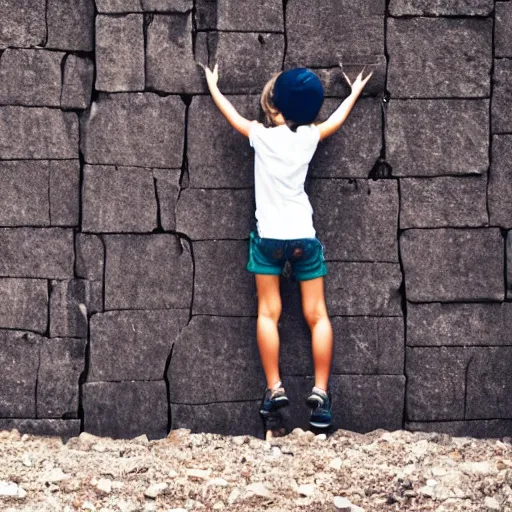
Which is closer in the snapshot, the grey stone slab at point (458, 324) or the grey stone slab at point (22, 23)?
the grey stone slab at point (22, 23)

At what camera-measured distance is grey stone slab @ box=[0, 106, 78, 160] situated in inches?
218

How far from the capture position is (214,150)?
554cm

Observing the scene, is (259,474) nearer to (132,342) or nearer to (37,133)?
(132,342)

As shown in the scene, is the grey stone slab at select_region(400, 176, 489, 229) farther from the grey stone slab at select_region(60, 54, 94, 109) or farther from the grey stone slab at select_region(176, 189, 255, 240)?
the grey stone slab at select_region(60, 54, 94, 109)

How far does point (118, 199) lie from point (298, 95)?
1.10m

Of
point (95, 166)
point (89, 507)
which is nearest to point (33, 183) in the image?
point (95, 166)

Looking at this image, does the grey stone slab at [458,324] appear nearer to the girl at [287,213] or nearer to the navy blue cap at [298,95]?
the girl at [287,213]

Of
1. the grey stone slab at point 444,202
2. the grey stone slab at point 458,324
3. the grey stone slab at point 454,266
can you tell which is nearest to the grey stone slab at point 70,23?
the grey stone slab at point 444,202

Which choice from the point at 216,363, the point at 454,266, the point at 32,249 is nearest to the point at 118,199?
the point at 32,249

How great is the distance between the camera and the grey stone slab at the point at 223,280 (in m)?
5.58

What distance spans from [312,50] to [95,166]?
128 centimetres

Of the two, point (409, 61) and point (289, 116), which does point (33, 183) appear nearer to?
point (289, 116)

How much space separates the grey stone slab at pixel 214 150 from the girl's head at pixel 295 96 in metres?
0.21

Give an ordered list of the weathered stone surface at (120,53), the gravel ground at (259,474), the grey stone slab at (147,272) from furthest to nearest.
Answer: the grey stone slab at (147,272)
the weathered stone surface at (120,53)
the gravel ground at (259,474)
